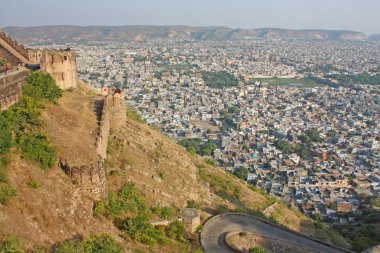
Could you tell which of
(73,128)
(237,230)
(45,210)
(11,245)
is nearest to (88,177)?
(45,210)

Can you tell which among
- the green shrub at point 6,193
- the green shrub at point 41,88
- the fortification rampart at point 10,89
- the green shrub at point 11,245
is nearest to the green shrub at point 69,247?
the green shrub at point 11,245

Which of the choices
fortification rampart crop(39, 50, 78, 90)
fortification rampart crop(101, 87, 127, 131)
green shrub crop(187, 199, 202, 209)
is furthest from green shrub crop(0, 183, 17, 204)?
fortification rampart crop(39, 50, 78, 90)

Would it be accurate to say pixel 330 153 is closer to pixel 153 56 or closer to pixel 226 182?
pixel 226 182

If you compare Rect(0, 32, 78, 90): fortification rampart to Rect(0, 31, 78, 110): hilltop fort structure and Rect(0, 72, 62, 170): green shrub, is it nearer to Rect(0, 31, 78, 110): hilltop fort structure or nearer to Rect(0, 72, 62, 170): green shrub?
Rect(0, 31, 78, 110): hilltop fort structure

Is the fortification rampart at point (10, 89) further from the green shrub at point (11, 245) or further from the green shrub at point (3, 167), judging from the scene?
the green shrub at point (11, 245)

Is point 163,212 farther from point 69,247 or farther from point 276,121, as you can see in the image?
point 276,121

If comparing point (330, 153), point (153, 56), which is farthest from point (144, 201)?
point (153, 56)
